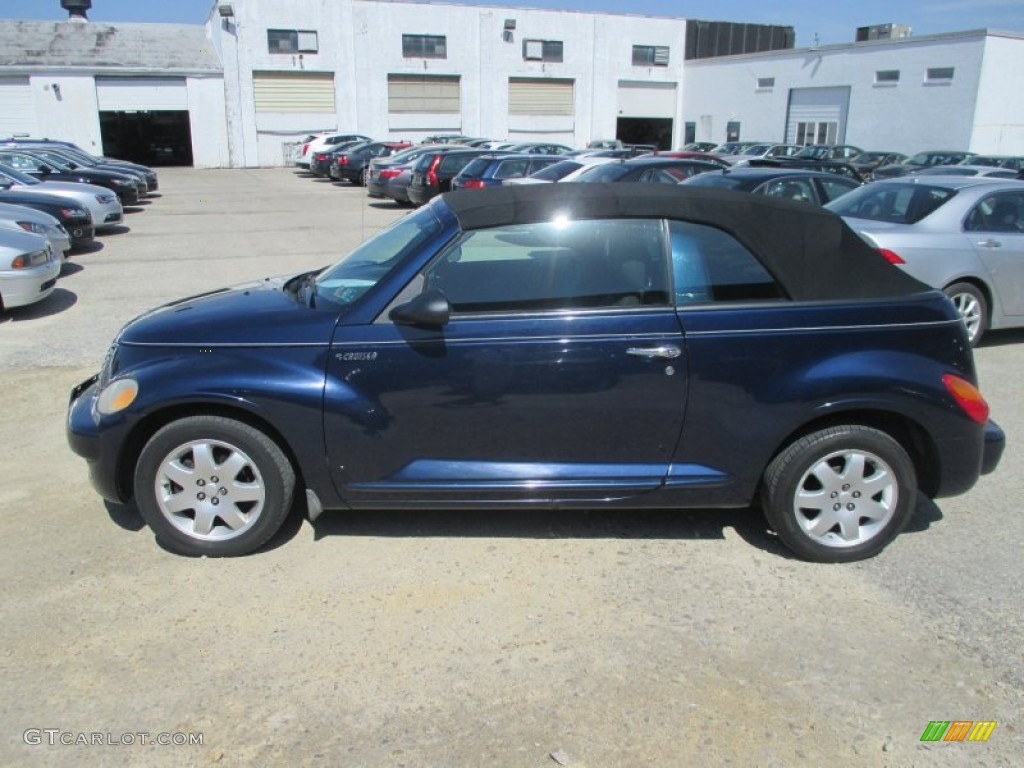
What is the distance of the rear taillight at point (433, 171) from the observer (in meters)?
20.8

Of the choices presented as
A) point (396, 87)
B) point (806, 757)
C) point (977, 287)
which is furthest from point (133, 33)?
point (806, 757)

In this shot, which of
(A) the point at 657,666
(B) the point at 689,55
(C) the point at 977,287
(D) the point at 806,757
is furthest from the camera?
(B) the point at 689,55

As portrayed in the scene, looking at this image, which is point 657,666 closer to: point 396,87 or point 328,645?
point 328,645

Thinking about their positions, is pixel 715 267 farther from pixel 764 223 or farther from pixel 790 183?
pixel 790 183

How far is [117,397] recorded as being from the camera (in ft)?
12.7

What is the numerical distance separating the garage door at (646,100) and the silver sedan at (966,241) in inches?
1865

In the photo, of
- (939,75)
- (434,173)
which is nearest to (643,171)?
(434,173)

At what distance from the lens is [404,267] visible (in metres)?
3.90

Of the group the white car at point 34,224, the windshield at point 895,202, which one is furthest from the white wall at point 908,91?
the white car at point 34,224

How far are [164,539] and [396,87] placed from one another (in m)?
46.2

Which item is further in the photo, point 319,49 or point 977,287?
point 319,49

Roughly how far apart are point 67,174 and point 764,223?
1991 cm

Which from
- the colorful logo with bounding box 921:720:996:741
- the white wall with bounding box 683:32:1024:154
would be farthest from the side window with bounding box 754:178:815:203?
the white wall with bounding box 683:32:1024:154

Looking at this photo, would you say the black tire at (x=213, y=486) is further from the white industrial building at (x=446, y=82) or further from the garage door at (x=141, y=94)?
the garage door at (x=141, y=94)
